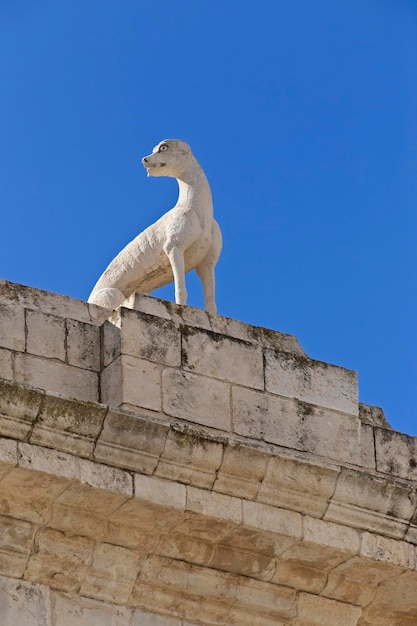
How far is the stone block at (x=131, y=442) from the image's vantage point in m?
13.1

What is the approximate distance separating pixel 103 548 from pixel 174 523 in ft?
1.63

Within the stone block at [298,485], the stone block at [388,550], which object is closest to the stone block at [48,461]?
the stone block at [298,485]

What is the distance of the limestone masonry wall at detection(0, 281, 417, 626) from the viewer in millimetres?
13117

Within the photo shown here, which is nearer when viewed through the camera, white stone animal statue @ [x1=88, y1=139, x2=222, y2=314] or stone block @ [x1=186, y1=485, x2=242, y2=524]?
stone block @ [x1=186, y1=485, x2=242, y2=524]

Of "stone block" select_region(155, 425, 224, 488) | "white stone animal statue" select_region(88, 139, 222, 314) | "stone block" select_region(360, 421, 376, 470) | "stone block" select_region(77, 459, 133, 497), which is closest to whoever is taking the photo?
"stone block" select_region(77, 459, 133, 497)

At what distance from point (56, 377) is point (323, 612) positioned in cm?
246

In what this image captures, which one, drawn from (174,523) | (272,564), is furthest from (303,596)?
(174,523)

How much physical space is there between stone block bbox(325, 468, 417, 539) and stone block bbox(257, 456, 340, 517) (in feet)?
0.24

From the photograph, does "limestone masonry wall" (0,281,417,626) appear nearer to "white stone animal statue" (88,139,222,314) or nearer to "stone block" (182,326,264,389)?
"stone block" (182,326,264,389)

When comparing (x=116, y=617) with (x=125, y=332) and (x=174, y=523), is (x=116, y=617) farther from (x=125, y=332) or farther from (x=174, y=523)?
(x=125, y=332)

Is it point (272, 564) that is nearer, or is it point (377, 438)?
point (272, 564)

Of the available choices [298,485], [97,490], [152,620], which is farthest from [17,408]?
[298,485]

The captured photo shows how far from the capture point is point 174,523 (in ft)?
44.0

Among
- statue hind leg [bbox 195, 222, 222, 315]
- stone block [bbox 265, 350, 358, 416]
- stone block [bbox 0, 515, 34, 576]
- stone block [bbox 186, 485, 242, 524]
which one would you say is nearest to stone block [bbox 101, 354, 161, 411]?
stone block [bbox 186, 485, 242, 524]
